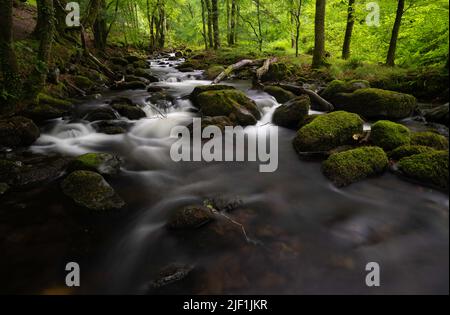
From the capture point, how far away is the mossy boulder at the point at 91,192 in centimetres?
436

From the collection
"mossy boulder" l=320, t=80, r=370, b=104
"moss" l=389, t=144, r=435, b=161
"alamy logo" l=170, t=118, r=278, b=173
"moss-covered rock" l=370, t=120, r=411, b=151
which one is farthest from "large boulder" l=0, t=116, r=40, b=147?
"mossy boulder" l=320, t=80, r=370, b=104

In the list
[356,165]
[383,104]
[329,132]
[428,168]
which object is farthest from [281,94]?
[428,168]

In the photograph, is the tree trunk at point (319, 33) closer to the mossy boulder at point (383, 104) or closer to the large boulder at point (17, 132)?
the mossy boulder at point (383, 104)

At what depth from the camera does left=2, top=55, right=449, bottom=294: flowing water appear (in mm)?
3059

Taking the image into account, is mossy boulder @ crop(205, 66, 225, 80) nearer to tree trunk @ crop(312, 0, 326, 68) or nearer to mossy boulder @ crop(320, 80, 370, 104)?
tree trunk @ crop(312, 0, 326, 68)

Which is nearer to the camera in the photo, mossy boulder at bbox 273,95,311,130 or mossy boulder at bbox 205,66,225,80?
mossy boulder at bbox 273,95,311,130

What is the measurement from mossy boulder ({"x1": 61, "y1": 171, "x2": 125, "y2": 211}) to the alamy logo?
1.95 metres

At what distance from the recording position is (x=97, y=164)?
5.24 metres

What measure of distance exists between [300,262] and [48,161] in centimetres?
526

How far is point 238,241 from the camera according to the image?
376cm

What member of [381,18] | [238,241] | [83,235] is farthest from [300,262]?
[381,18]

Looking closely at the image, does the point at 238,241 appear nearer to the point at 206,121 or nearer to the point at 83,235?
the point at 83,235

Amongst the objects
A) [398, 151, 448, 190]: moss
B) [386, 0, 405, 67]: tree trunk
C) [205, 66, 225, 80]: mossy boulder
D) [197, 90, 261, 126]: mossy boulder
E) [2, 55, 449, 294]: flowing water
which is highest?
[386, 0, 405, 67]: tree trunk

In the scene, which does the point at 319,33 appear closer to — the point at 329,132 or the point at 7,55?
the point at 329,132
